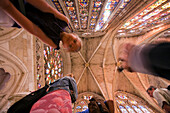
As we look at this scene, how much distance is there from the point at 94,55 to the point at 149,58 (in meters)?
7.14

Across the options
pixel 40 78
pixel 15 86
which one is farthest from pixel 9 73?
pixel 40 78

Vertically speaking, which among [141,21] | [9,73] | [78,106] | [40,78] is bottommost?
[78,106]

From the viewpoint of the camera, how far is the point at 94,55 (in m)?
7.90

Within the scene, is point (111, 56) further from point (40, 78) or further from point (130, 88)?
point (40, 78)

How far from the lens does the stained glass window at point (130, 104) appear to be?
5965 mm

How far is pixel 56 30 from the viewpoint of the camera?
121cm

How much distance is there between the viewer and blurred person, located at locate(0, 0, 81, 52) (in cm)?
73

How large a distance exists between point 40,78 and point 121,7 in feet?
16.7

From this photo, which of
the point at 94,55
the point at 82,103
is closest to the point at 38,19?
the point at 94,55

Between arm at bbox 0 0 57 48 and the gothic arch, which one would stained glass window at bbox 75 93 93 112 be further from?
arm at bbox 0 0 57 48

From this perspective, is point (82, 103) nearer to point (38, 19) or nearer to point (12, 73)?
point (12, 73)

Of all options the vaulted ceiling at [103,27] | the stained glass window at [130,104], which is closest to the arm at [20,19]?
the vaulted ceiling at [103,27]

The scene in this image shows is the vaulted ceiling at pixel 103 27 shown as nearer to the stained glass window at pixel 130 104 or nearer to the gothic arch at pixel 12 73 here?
the stained glass window at pixel 130 104

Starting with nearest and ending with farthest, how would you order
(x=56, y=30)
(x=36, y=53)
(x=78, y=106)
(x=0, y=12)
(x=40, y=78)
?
(x=0, y=12), (x=56, y=30), (x=36, y=53), (x=40, y=78), (x=78, y=106)
